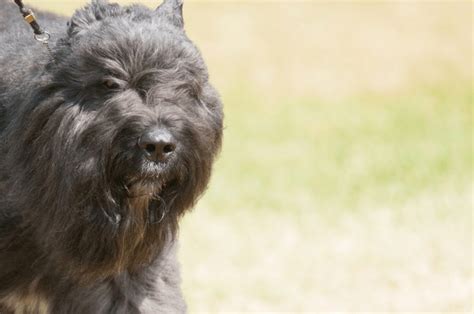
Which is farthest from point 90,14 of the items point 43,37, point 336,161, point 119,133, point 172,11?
point 336,161

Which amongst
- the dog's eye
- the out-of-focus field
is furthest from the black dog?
the out-of-focus field

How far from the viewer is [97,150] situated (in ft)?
18.1

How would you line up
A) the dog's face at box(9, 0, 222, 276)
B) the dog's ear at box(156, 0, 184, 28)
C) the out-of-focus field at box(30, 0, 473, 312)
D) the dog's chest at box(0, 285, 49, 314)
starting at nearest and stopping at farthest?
1. the dog's face at box(9, 0, 222, 276)
2. the dog's ear at box(156, 0, 184, 28)
3. the dog's chest at box(0, 285, 49, 314)
4. the out-of-focus field at box(30, 0, 473, 312)

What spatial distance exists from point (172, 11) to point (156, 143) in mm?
871

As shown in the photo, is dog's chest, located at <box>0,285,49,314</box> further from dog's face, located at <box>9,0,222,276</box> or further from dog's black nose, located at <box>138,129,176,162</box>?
dog's black nose, located at <box>138,129,176,162</box>

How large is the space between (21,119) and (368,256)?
543 cm

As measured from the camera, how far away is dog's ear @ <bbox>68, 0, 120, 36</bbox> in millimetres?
5848

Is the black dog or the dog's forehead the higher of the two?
the dog's forehead

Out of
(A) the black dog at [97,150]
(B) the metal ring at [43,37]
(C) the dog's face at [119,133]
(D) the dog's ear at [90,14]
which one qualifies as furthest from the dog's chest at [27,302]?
(D) the dog's ear at [90,14]

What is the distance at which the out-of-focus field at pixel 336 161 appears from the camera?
998cm

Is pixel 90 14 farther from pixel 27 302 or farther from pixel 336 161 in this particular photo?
pixel 336 161

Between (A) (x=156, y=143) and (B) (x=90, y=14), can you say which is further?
(B) (x=90, y=14)

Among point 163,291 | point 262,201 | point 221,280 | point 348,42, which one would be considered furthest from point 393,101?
point 163,291

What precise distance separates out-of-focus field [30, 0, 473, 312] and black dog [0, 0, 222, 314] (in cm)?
300
